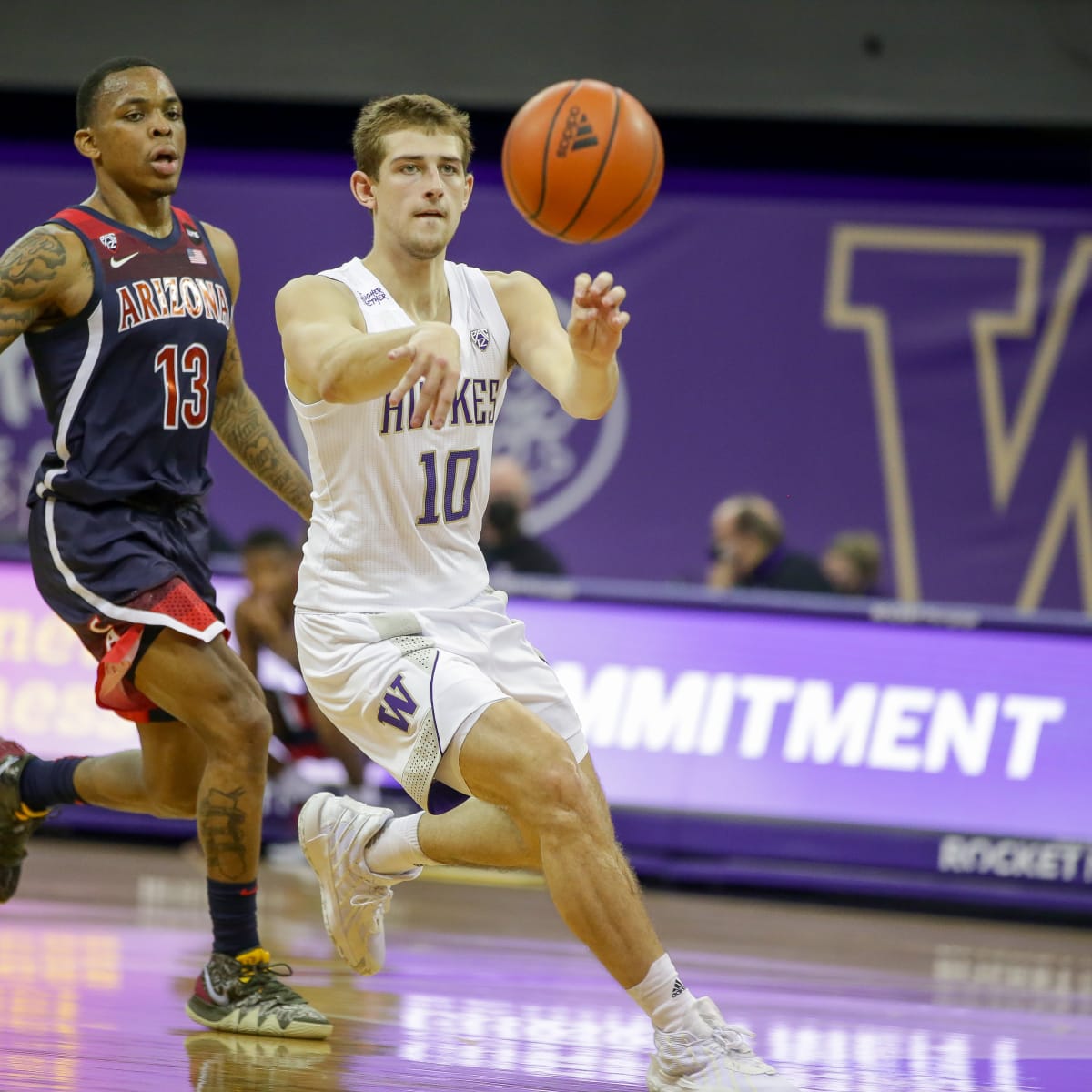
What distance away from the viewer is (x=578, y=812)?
353cm

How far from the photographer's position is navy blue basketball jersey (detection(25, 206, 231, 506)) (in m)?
4.33

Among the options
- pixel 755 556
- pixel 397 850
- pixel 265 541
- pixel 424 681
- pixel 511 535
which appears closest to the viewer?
pixel 424 681

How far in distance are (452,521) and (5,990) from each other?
1.70 metres

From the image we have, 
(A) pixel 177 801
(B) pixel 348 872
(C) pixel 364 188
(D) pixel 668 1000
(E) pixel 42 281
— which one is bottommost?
(D) pixel 668 1000

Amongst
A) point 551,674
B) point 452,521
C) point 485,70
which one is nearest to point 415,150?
point 452,521

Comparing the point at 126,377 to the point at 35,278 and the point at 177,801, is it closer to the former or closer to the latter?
the point at 35,278

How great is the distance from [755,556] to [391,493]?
18.5 ft

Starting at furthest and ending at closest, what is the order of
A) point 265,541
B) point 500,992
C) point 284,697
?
point 265,541 < point 284,697 < point 500,992

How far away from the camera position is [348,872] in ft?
14.3

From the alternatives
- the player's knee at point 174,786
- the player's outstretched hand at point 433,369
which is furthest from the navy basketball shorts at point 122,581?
the player's outstretched hand at point 433,369

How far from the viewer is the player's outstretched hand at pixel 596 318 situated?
3.54 meters

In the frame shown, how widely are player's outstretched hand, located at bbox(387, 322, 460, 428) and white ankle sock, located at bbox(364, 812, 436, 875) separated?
49.7 inches

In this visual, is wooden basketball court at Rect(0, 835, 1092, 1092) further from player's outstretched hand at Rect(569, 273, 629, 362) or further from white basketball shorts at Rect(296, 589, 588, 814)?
player's outstretched hand at Rect(569, 273, 629, 362)

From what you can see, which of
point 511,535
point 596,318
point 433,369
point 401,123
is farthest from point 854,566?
point 433,369
